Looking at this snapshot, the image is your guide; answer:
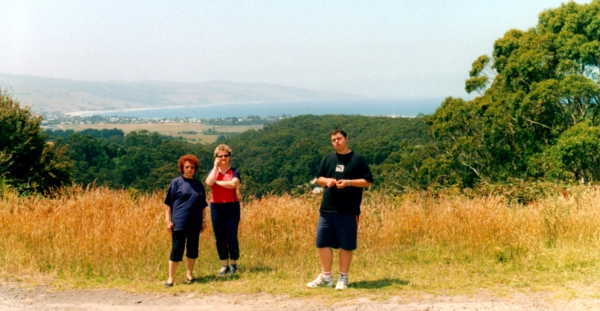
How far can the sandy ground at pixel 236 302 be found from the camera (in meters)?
4.59

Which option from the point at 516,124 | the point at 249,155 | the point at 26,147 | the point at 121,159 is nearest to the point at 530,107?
the point at 516,124

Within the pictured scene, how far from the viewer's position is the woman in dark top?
5.84m

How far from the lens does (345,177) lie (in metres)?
5.31

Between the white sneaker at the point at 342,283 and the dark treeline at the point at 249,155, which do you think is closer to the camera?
the white sneaker at the point at 342,283

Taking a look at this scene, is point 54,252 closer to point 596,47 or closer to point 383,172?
point 596,47

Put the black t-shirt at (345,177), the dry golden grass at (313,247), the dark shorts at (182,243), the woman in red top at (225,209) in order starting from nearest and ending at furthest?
the black t-shirt at (345,177)
the dry golden grass at (313,247)
the dark shorts at (182,243)
the woman in red top at (225,209)

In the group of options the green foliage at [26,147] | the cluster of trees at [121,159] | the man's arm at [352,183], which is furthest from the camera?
the cluster of trees at [121,159]

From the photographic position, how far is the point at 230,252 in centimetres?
630

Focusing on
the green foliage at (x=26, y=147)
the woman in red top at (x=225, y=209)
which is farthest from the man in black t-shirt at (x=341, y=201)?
the green foliage at (x=26, y=147)

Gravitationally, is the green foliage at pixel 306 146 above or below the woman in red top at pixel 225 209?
below

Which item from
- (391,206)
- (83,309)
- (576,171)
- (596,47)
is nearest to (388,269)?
(391,206)

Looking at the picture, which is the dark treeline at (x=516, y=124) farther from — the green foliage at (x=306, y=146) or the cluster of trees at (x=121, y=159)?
the cluster of trees at (x=121, y=159)

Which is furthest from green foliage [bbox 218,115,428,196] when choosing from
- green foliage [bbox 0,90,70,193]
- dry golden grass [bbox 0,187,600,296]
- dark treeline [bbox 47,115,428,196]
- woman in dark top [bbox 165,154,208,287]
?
woman in dark top [bbox 165,154,208,287]

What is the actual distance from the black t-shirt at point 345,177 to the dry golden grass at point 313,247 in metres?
0.89
